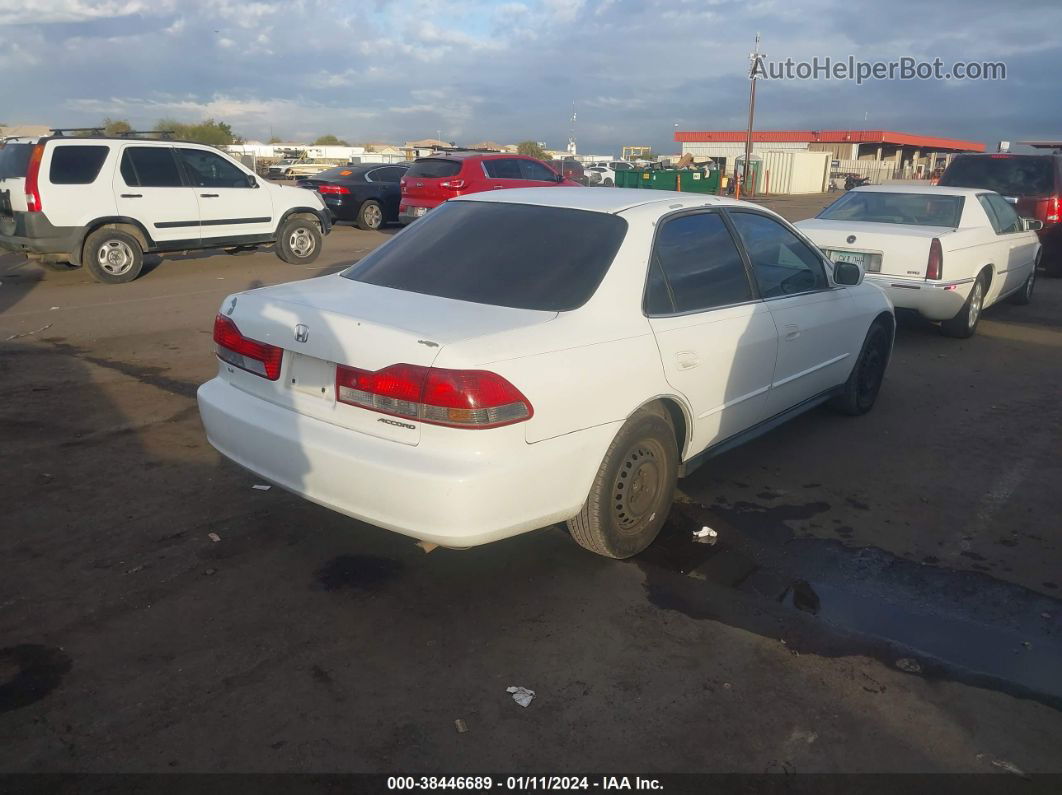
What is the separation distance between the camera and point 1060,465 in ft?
18.0

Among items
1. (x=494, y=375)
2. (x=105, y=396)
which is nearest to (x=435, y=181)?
(x=105, y=396)

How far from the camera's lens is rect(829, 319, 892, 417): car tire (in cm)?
618

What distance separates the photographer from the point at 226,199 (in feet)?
→ 40.6

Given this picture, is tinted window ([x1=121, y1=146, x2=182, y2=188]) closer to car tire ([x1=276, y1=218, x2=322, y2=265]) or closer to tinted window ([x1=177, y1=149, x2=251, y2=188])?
tinted window ([x1=177, y1=149, x2=251, y2=188])

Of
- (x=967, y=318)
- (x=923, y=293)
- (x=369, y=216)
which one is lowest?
(x=967, y=318)

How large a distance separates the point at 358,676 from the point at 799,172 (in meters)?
50.1

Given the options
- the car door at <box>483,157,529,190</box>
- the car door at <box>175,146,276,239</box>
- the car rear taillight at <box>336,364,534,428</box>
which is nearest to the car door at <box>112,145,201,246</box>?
the car door at <box>175,146,276,239</box>

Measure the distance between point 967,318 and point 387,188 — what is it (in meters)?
13.6

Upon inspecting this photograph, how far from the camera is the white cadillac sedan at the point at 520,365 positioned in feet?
10.6

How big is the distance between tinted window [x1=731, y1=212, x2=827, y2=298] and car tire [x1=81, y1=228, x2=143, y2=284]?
9.10 meters

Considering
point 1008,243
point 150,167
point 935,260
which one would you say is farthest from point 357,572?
point 150,167

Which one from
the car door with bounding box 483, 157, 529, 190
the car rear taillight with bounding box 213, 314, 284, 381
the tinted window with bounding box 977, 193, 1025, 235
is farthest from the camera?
the car door with bounding box 483, 157, 529, 190

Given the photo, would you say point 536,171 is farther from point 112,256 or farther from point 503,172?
point 112,256

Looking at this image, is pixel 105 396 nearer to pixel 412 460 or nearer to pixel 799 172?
pixel 412 460
